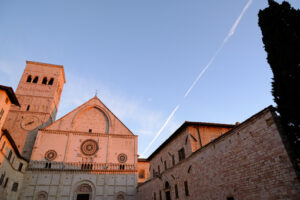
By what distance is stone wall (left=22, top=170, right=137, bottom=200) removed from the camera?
22406mm

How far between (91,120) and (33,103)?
970cm

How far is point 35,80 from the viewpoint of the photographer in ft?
106

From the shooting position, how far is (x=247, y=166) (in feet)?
28.3

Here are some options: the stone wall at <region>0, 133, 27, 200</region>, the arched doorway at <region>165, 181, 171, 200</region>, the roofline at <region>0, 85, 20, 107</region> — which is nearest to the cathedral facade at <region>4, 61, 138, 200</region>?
the stone wall at <region>0, 133, 27, 200</region>

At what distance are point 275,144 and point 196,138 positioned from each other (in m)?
8.94

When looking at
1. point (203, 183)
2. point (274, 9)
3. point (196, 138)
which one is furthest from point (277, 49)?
point (196, 138)

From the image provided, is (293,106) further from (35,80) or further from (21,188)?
(35,80)

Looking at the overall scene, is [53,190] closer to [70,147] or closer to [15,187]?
[15,187]

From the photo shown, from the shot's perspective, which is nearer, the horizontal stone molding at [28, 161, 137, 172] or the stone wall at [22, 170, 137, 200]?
the stone wall at [22, 170, 137, 200]

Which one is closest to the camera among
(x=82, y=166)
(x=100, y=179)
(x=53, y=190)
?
(x=53, y=190)

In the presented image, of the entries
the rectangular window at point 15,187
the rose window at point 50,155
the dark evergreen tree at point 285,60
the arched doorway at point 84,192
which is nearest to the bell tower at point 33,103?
the rose window at point 50,155

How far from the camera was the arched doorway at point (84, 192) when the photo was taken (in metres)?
23.8

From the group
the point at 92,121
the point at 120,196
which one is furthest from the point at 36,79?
the point at 120,196

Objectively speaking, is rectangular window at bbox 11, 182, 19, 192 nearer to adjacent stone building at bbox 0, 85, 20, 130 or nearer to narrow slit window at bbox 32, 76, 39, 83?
adjacent stone building at bbox 0, 85, 20, 130
